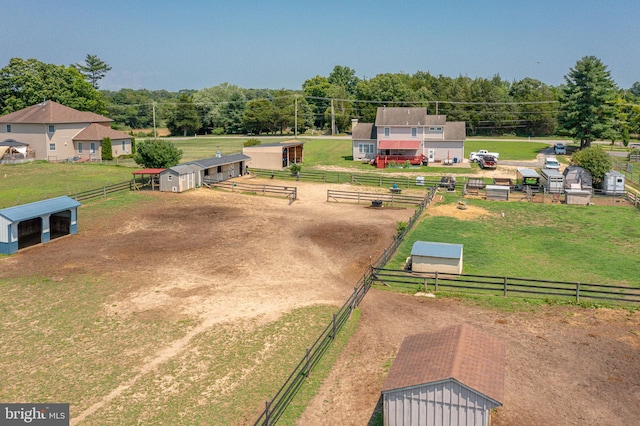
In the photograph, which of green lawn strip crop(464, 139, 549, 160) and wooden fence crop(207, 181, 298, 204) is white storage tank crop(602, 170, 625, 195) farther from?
wooden fence crop(207, 181, 298, 204)

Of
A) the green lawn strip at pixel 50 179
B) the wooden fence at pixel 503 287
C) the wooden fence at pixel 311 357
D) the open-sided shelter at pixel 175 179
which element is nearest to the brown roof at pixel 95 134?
the green lawn strip at pixel 50 179

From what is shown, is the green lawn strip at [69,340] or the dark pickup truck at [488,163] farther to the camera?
the dark pickup truck at [488,163]

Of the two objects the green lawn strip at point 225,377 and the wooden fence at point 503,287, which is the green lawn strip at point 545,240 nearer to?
the wooden fence at point 503,287

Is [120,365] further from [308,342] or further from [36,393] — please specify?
[308,342]

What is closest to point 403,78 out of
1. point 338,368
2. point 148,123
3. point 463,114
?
point 463,114

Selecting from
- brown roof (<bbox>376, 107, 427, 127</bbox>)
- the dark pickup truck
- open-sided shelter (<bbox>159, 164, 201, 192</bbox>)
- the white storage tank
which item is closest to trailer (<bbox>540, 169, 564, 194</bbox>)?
the white storage tank

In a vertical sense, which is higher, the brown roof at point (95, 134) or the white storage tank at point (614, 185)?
the brown roof at point (95, 134)

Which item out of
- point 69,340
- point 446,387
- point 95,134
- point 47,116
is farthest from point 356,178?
point 446,387
